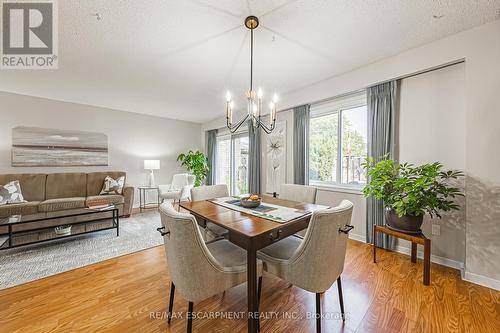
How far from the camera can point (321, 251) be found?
4.13 ft

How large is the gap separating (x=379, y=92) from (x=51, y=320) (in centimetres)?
416

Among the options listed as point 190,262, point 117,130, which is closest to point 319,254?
point 190,262

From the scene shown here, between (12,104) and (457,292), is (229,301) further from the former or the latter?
(12,104)

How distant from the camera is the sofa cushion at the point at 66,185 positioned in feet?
12.6

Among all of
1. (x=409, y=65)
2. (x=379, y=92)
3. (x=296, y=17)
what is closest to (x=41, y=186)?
(x=296, y=17)

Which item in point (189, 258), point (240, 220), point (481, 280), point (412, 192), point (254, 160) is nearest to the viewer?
point (189, 258)

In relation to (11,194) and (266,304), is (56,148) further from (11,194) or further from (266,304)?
(266,304)

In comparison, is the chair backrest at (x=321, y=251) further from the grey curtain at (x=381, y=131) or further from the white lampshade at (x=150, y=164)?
the white lampshade at (x=150, y=164)

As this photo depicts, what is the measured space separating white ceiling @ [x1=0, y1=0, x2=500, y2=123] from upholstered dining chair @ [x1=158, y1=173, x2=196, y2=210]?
7.94 feet

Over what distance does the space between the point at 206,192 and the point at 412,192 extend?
92.6 inches

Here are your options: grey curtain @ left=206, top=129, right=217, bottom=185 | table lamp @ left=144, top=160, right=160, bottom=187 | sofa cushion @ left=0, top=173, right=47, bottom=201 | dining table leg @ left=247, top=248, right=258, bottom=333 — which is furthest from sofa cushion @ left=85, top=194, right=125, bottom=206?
dining table leg @ left=247, top=248, right=258, bottom=333

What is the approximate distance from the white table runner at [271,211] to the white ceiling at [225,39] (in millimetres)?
1794

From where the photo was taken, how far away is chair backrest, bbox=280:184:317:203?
7.80 feet

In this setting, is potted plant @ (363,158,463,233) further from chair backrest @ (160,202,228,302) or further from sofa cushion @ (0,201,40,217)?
sofa cushion @ (0,201,40,217)
